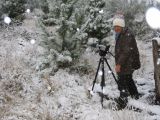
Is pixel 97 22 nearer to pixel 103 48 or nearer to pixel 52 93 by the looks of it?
pixel 52 93

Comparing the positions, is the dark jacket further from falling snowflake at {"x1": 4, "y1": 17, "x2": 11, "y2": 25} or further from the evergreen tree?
falling snowflake at {"x1": 4, "y1": 17, "x2": 11, "y2": 25}

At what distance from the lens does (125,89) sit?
866 cm

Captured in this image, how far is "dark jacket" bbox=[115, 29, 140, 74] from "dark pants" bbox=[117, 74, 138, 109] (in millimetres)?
301

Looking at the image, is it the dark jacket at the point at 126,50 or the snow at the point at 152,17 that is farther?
the snow at the point at 152,17

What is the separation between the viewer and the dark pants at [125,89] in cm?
834

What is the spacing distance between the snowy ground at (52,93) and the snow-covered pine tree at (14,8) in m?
4.08

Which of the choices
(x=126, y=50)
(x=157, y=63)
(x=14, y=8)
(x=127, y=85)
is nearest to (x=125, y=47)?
(x=126, y=50)

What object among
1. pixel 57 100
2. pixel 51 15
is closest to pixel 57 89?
pixel 57 100

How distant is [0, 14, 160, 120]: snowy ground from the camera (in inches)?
309

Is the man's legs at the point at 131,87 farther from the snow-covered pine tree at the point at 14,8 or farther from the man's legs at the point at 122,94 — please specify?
the snow-covered pine tree at the point at 14,8

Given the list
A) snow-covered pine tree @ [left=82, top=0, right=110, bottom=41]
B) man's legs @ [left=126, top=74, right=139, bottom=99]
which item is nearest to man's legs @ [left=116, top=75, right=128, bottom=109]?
man's legs @ [left=126, top=74, right=139, bottom=99]

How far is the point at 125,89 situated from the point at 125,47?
1.09m

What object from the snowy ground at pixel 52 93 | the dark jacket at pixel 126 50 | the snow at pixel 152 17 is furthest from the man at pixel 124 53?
the snow at pixel 152 17

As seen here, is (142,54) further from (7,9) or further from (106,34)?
(7,9)
